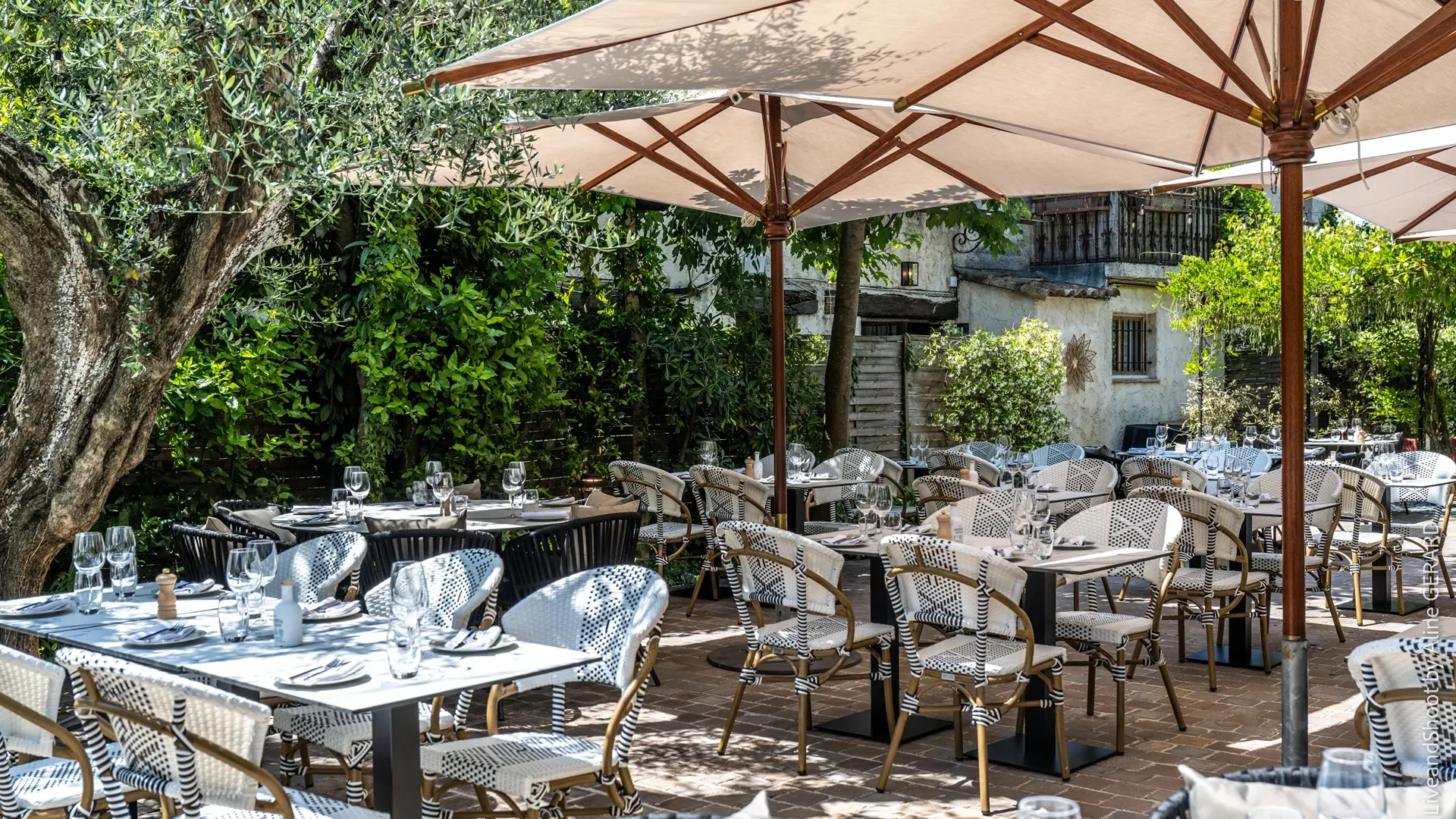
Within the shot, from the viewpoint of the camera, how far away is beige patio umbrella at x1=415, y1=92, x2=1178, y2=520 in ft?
22.8

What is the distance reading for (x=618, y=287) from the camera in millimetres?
12094

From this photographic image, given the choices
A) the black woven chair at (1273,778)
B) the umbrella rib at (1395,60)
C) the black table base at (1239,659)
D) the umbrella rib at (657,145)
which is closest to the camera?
the black woven chair at (1273,778)

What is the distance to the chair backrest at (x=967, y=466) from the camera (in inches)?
424

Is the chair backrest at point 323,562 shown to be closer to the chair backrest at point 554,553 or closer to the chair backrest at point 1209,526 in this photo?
the chair backrest at point 554,553

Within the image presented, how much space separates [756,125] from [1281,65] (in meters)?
3.70

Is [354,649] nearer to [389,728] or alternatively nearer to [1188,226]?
[389,728]

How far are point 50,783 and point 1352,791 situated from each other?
3477 millimetres

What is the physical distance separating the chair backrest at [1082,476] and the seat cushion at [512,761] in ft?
19.1

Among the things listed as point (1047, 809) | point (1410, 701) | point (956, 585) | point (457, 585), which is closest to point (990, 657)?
point (956, 585)

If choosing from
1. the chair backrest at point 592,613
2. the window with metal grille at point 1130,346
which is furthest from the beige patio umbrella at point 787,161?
the window with metal grille at point 1130,346

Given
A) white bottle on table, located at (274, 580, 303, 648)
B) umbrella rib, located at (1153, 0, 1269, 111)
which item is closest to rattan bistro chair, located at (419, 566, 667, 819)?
white bottle on table, located at (274, 580, 303, 648)

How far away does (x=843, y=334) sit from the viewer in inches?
493

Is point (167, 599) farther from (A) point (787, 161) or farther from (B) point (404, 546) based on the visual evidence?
(A) point (787, 161)

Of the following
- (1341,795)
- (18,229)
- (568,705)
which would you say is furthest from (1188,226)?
(1341,795)
